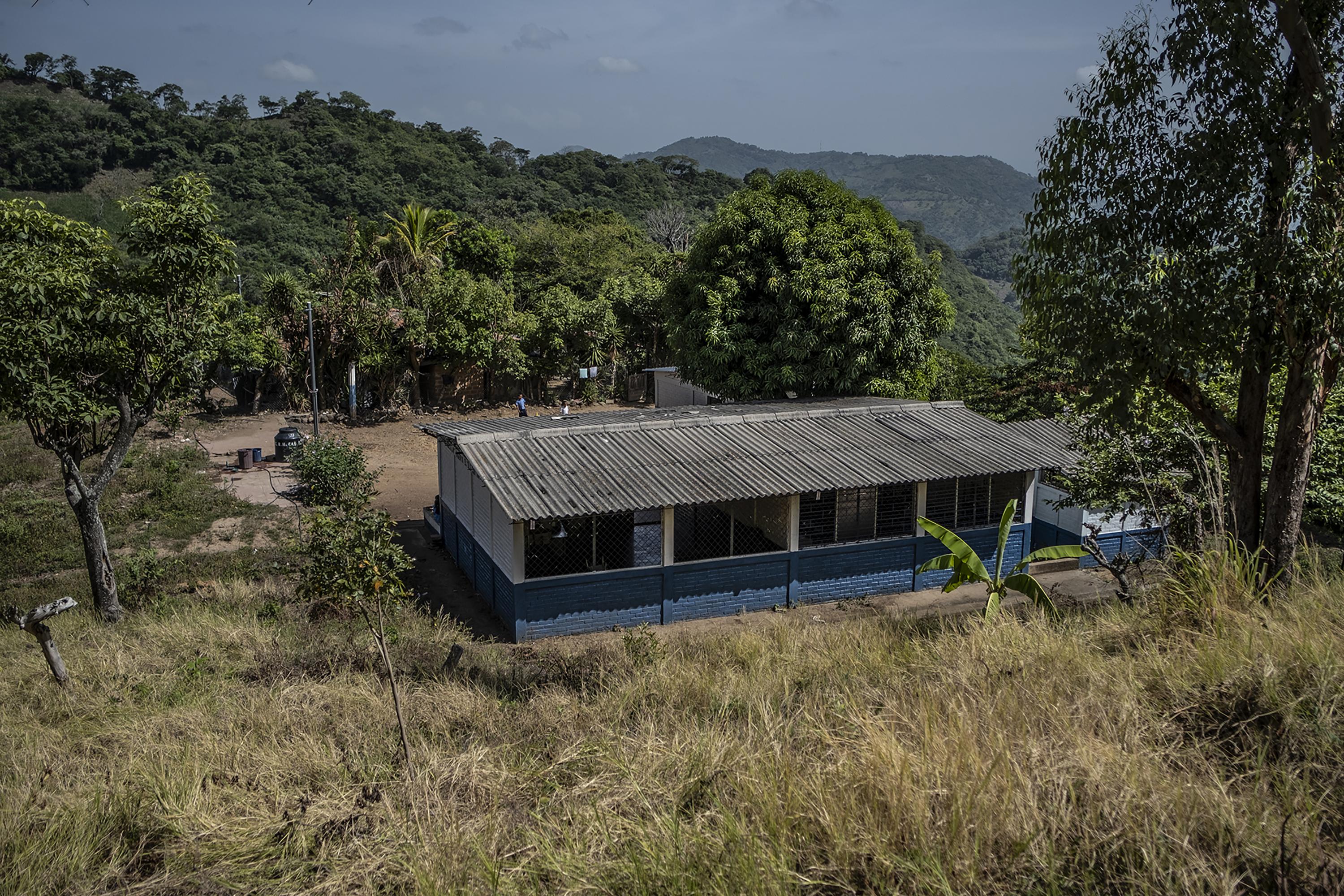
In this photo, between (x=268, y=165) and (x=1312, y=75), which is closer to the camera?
(x=1312, y=75)

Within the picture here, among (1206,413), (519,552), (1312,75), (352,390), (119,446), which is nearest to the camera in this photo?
(1312,75)

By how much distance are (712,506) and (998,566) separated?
5.35m

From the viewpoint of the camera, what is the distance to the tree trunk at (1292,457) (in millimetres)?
6602

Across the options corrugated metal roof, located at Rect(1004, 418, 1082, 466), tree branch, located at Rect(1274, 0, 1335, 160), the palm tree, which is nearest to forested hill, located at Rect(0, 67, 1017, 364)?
the palm tree

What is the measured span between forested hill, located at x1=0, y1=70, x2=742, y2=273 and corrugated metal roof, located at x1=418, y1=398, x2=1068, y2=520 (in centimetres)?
4188

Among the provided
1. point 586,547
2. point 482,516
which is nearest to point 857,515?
point 586,547

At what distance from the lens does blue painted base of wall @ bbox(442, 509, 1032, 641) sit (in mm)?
12891

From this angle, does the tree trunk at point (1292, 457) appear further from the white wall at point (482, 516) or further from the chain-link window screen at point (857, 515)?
the white wall at point (482, 516)

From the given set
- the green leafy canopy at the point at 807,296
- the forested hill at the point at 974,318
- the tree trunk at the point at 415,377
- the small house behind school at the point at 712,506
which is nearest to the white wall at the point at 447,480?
the small house behind school at the point at 712,506

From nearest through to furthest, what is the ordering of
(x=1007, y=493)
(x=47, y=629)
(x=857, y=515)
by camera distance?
(x=47, y=629) < (x=857, y=515) < (x=1007, y=493)

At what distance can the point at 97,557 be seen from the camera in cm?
1160

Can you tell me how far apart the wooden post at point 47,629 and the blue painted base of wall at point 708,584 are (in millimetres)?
5553

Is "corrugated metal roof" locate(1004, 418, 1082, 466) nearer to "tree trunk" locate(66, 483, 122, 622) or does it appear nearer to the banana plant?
the banana plant

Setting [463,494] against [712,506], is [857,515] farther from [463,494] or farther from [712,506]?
[463,494]
